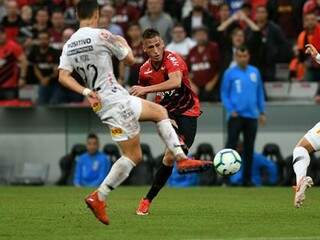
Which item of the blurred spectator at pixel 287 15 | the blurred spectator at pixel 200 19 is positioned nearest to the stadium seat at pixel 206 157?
the blurred spectator at pixel 200 19

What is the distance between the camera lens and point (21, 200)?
607 inches

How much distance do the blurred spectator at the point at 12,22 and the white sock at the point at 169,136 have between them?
38.5ft

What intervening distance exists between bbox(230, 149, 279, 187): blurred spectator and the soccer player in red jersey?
6973 millimetres

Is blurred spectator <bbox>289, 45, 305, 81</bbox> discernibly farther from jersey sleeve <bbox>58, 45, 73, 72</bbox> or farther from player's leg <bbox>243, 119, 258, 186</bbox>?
jersey sleeve <bbox>58, 45, 73, 72</bbox>

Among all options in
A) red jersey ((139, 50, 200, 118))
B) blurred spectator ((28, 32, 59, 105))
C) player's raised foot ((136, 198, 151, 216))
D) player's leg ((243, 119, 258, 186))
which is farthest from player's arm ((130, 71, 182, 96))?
blurred spectator ((28, 32, 59, 105))

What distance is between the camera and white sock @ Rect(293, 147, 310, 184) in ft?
39.8

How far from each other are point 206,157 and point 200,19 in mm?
3211

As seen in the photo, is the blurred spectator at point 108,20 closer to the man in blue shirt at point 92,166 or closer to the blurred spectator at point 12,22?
the blurred spectator at point 12,22

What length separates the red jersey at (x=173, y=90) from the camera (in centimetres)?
1277

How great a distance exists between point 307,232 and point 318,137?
2401 mm

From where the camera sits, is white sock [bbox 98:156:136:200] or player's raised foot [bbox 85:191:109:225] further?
white sock [bbox 98:156:136:200]

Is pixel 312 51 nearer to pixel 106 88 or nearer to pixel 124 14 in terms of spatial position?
pixel 106 88

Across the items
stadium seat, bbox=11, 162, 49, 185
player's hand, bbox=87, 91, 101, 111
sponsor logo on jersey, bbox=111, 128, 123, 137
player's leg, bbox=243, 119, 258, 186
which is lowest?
stadium seat, bbox=11, 162, 49, 185

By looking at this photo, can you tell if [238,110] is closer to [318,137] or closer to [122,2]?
[122,2]
